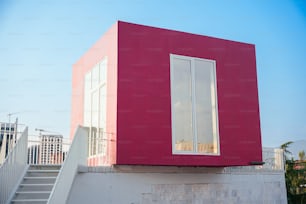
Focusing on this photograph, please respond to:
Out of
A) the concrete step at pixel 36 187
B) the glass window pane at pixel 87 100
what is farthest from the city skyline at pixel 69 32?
the concrete step at pixel 36 187

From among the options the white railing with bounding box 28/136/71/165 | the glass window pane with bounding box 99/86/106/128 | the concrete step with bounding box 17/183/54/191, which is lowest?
the concrete step with bounding box 17/183/54/191

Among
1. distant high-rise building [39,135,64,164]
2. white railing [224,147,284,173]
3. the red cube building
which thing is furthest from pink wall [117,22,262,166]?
distant high-rise building [39,135,64,164]

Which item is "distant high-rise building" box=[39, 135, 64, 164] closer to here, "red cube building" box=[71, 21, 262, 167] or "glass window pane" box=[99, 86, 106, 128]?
"red cube building" box=[71, 21, 262, 167]

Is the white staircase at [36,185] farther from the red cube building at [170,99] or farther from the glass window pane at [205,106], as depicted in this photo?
the glass window pane at [205,106]

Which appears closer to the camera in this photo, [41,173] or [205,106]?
[41,173]

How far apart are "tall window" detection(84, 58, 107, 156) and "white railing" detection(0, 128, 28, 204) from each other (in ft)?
5.48

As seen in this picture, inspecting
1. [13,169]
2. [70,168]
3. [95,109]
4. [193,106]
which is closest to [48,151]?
[95,109]

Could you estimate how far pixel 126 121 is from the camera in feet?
26.7

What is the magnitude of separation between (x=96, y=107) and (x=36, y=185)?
9.54 feet

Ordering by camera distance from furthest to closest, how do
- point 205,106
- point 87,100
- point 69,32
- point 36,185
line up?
point 69,32, point 87,100, point 205,106, point 36,185

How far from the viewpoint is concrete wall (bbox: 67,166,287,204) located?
7.89 metres

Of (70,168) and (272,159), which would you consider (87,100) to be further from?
(272,159)

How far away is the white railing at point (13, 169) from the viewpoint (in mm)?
6641

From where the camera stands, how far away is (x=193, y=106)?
9.03m
